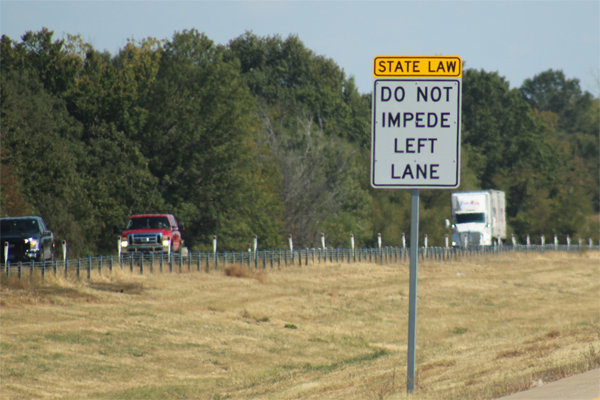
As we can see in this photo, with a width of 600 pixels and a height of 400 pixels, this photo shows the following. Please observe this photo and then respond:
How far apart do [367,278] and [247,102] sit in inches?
793

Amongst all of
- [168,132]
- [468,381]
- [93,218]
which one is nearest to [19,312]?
[468,381]

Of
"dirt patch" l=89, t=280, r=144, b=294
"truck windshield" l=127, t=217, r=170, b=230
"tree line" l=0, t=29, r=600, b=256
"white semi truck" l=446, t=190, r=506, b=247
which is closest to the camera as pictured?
"dirt patch" l=89, t=280, r=144, b=294

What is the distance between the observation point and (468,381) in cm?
1066

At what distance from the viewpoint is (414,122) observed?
27.1ft

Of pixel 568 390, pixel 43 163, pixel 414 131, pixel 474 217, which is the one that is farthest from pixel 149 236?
pixel 474 217

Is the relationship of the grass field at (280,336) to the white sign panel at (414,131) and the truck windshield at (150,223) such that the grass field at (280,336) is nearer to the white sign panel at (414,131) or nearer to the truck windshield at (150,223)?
the white sign panel at (414,131)

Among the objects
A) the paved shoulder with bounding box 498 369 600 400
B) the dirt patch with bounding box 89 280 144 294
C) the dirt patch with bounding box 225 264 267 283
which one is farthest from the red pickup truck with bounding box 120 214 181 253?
the paved shoulder with bounding box 498 369 600 400

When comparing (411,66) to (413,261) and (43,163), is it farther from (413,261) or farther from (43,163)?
(43,163)

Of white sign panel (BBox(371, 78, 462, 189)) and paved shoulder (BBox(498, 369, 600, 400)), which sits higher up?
white sign panel (BBox(371, 78, 462, 189))

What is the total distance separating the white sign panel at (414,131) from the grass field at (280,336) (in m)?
2.47

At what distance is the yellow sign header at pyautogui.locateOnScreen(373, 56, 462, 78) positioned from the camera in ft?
26.8

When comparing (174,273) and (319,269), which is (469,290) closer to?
(319,269)

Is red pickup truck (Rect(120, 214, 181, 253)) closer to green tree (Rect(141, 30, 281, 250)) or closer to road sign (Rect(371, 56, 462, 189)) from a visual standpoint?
green tree (Rect(141, 30, 281, 250))

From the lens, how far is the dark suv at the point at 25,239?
28094 millimetres
